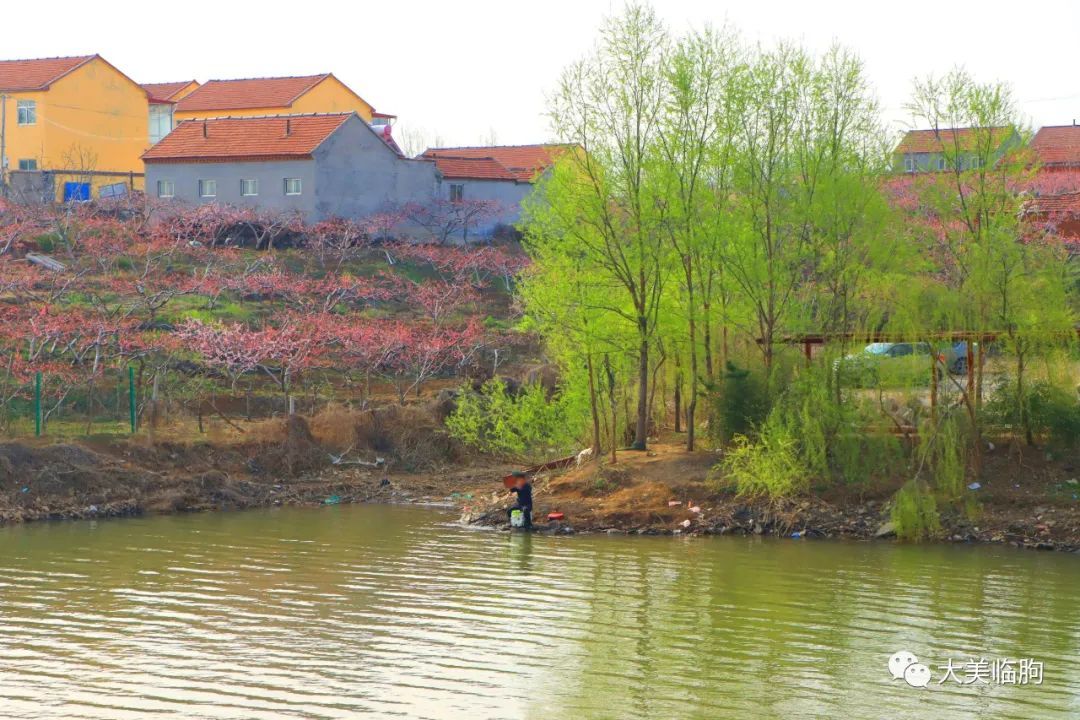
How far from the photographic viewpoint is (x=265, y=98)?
6575 cm

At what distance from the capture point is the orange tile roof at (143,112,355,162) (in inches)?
2076

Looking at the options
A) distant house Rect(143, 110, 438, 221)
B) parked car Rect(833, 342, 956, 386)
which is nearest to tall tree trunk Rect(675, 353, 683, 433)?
parked car Rect(833, 342, 956, 386)

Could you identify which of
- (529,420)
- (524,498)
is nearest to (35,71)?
(529,420)

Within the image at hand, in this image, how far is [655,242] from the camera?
26844mm

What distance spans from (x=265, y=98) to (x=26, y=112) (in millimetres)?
11103

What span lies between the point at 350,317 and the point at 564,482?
51.2ft

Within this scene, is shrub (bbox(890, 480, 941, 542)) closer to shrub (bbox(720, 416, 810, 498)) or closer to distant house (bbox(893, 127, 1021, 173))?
shrub (bbox(720, 416, 810, 498))

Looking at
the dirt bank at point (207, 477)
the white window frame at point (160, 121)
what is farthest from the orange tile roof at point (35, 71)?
the dirt bank at point (207, 477)

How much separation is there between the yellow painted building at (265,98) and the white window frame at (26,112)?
8.02 meters

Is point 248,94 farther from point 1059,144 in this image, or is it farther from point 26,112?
point 1059,144

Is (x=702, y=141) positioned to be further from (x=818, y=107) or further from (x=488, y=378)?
(x=488, y=378)

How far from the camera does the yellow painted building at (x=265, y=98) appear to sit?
65188 millimetres

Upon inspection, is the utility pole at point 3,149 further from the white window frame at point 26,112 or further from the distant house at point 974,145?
the distant house at point 974,145

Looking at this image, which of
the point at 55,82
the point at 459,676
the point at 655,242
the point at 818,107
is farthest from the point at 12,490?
the point at 55,82
